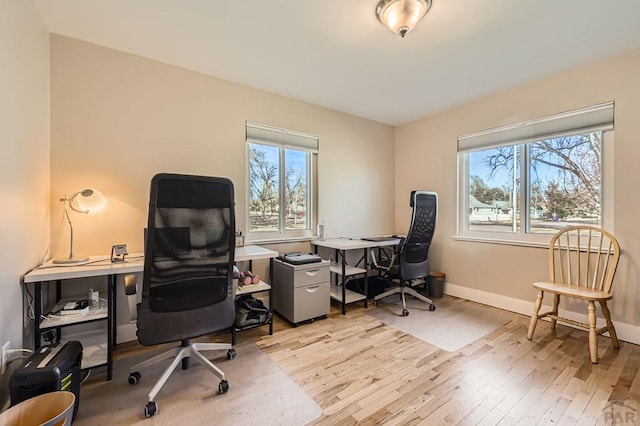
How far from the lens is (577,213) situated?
9.17ft

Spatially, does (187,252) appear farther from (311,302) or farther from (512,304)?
(512,304)

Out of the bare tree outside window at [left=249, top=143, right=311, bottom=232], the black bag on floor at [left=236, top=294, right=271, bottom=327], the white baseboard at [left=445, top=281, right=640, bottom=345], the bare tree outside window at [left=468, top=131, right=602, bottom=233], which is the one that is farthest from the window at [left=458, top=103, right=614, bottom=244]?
the black bag on floor at [left=236, top=294, right=271, bottom=327]

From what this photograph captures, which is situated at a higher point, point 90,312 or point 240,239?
point 240,239

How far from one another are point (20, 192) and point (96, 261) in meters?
0.65

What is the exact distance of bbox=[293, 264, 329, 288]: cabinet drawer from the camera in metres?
2.73

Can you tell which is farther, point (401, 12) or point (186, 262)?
point (401, 12)

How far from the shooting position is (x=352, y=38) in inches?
87.0

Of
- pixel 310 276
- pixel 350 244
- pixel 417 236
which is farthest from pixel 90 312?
pixel 417 236

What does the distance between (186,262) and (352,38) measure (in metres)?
2.06

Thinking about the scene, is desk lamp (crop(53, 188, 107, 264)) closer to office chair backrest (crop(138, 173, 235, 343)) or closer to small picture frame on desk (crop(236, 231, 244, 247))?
office chair backrest (crop(138, 173, 235, 343))

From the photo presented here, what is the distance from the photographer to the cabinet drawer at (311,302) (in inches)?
107

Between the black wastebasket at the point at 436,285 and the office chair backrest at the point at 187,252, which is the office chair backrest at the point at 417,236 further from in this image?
the office chair backrest at the point at 187,252

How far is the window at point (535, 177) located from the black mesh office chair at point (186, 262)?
125 inches

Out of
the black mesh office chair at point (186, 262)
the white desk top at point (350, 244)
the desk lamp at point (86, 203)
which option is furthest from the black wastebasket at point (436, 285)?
the desk lamp at point (86, 203)
